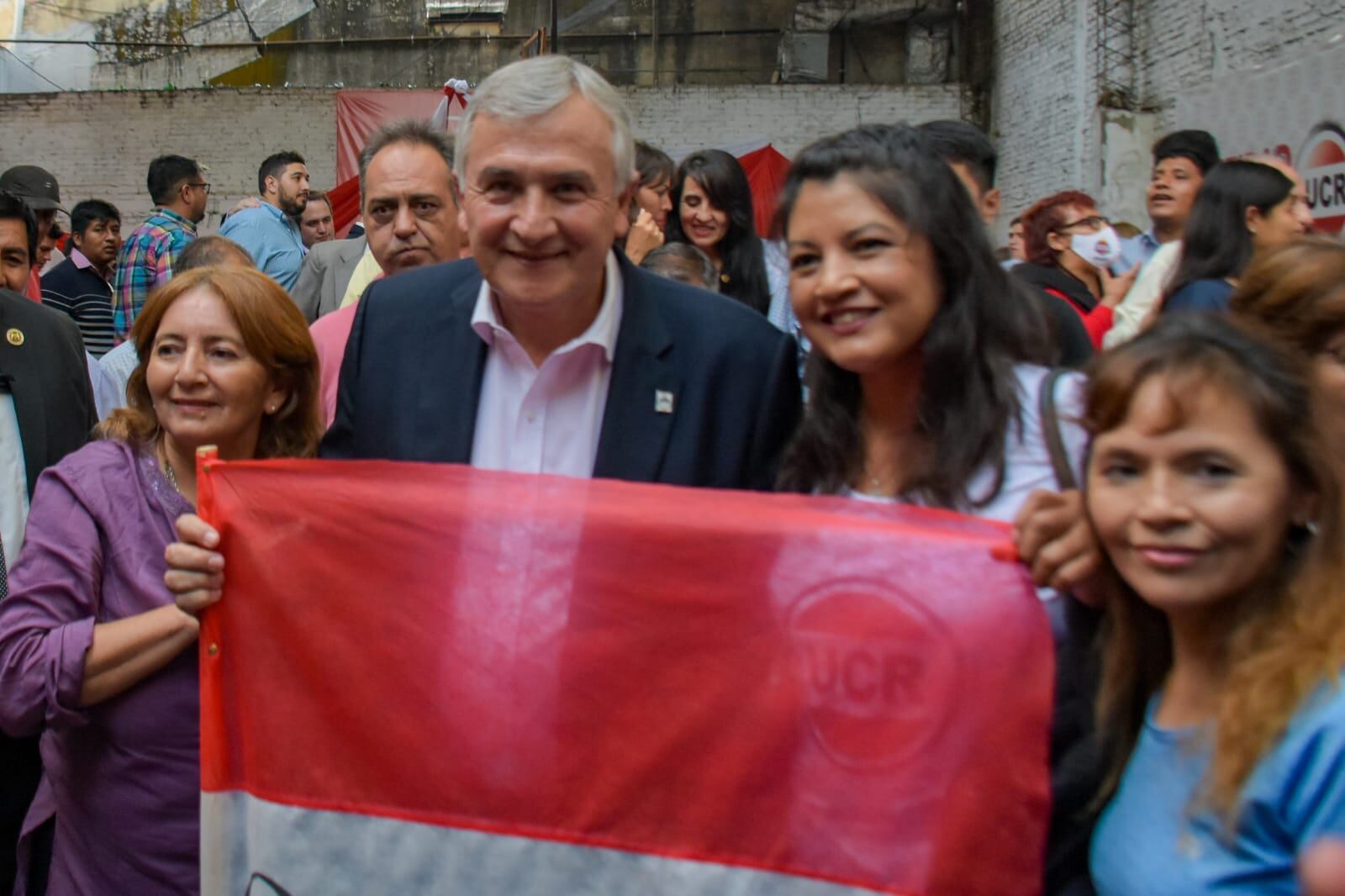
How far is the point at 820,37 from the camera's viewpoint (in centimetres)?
1518

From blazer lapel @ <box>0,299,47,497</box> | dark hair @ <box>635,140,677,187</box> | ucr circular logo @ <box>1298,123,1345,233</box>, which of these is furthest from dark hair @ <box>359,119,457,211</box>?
ucr circular logo @ <box>1298,123,1345,233</box>

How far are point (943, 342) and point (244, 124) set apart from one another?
1398cm

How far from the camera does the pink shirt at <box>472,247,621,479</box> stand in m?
2.21

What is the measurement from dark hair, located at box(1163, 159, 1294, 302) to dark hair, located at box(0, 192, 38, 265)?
10.6 ft

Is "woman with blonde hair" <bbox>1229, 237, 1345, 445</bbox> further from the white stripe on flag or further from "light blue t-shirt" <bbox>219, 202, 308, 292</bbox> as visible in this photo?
"light blue t-shirt" <bbox>219, 202, 308, 292</bbox>

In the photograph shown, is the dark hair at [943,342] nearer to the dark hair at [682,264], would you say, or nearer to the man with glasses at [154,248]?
the dark hair at [682,264]

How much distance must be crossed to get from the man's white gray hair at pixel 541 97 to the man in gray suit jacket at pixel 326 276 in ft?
7.98

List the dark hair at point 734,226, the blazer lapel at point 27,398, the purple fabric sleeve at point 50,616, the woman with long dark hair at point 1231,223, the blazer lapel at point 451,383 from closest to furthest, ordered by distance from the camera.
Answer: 1. the purple fabric sleeve at point 50,616
2. the blazer lapel at point 451,383
3. the blazer lapel at point 27,398
4. the woman with long dark hair at point 1231,223
5. the dark hair at point 734,226

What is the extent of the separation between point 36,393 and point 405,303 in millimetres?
1075

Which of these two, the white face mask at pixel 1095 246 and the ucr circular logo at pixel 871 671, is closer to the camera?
the ucr circular logo at pixel 871 671

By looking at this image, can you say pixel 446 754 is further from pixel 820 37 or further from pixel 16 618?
pixel 820 37

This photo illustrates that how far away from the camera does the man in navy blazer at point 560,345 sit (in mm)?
2096

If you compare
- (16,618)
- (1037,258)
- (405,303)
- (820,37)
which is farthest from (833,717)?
(820,37)

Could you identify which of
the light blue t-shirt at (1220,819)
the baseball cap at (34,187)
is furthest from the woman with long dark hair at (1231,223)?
the baseball cap at (34,187)
